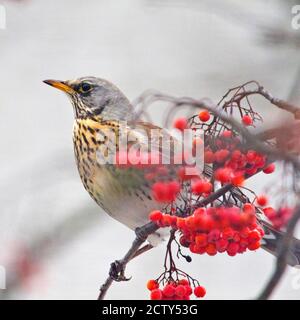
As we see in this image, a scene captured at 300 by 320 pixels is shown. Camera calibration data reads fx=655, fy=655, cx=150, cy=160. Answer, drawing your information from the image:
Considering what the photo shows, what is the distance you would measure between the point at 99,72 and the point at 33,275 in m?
2.52

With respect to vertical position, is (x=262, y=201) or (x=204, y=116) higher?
(x=204, y=116)

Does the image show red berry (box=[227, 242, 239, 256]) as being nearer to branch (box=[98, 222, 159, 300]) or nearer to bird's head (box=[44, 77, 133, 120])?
branch (box=[98, 222, 159, 300])

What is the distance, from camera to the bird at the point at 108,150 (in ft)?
7.08

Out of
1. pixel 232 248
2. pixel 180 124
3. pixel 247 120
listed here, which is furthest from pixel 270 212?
pixel 180 124

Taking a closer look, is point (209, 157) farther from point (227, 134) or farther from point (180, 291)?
point (180, 291)

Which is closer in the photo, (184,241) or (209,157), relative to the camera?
(209,157)

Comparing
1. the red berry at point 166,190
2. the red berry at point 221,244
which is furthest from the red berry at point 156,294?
the red berry at point 166,190

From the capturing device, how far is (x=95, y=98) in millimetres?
2527

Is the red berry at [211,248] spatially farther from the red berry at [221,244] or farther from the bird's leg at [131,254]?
the bird's leg at [131,254]

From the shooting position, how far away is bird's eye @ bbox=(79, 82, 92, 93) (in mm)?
2561

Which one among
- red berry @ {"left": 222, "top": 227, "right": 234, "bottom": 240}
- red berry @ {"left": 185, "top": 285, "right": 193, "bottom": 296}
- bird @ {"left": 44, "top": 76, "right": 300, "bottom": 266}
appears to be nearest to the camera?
red berry @ {"left": 222, "top": 227, "right": 234, "bottom": 240}

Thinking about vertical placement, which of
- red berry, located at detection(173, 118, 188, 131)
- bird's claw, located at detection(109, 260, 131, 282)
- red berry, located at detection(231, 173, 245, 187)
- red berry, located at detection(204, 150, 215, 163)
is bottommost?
bird's claw, located at detection(109, 260, 131, 282)

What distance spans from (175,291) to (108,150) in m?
0.75

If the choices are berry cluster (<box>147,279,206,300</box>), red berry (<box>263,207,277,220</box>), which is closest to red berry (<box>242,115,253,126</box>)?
red berry (<box>263,207,277,220</box>)
